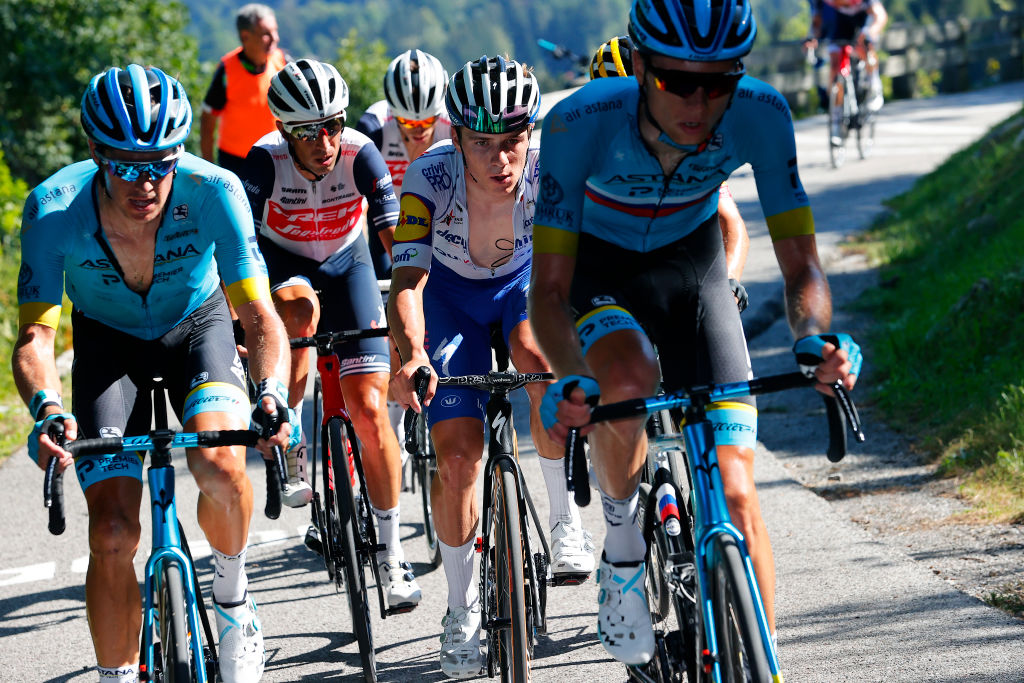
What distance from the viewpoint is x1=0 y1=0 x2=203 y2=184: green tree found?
15492 millimetres

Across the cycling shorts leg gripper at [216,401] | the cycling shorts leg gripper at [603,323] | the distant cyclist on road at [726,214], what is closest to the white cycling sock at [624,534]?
the cycling shorts leg gripper at [603,323]

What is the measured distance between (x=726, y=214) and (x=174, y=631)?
299 centimetres

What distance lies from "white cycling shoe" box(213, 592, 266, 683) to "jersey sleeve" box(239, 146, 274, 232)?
230 centimetres

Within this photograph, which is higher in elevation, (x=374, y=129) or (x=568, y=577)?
(x=374, y=129)

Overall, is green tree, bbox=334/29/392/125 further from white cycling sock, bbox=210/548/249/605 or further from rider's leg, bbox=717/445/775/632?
rider's leg, bbox=717/445/775/632

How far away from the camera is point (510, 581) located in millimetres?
4137

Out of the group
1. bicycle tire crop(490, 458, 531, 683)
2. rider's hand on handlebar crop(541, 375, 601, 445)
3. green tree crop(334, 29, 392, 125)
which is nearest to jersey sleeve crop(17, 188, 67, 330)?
bicycle tire crop(490, 458, 531, 683)

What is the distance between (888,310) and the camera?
9.67 m

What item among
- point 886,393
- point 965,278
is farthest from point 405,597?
point 965,278

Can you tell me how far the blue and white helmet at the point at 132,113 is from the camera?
3867mm

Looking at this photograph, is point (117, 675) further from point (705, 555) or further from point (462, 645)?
point (705, 555)

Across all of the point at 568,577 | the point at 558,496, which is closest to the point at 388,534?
the point at 558,496

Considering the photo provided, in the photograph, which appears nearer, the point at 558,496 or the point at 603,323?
the point at 603,323

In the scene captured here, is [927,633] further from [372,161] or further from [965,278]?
[965,278]
